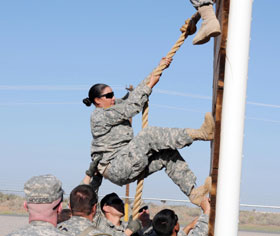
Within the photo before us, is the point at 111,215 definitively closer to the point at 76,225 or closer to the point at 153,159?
the point at 153,159

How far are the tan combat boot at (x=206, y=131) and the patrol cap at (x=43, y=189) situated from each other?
211 centimetres

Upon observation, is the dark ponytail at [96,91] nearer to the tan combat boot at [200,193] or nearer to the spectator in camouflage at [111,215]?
the spectator in camouflage at [111,215]

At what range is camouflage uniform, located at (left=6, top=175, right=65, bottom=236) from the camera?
11.6 feet

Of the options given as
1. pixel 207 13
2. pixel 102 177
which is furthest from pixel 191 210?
pixel 207 13

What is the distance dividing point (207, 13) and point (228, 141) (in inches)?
51.7

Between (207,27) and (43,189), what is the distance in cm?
207

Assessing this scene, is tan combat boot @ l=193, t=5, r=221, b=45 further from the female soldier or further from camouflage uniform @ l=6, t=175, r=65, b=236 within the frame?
camouflage uniform @ l=6, t=175, r=65, b=236

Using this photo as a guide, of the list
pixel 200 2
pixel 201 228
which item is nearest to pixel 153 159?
pixel 201 228

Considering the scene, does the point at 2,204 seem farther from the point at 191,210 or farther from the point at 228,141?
the point at 228,141

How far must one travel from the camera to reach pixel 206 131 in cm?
563

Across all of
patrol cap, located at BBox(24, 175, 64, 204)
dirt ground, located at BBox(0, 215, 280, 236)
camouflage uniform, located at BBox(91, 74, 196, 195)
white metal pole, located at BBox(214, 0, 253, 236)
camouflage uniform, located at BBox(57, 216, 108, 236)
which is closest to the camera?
patrol cap, located at BBox(24, 175, 64, 204)

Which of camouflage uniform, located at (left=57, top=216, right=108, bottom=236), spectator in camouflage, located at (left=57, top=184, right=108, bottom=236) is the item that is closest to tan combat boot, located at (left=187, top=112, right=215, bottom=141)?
spectator in camouflage, located at (left=57, top=184, right=108, bottom=236)

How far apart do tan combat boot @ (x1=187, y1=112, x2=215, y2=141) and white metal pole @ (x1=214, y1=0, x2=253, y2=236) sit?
1088 mm

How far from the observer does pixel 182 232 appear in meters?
6.24
